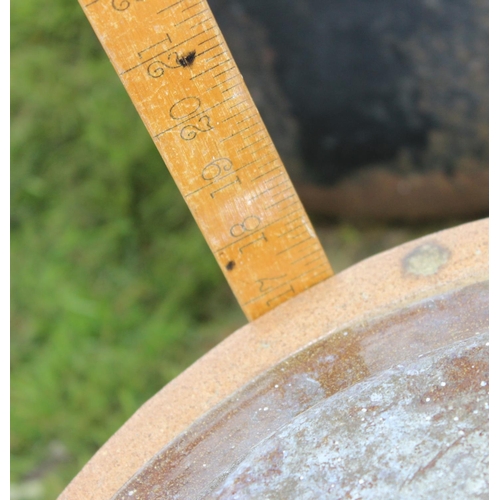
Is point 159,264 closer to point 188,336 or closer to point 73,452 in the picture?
point 188,336

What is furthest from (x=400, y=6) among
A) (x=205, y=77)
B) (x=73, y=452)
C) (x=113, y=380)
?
(x=73, y=452)

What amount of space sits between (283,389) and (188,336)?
3.42ft

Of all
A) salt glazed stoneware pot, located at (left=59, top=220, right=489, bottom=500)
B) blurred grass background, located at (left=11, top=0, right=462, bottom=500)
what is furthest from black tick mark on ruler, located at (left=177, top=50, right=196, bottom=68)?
blurred grass background, located at (left=11, top=0, right=462, bottom=500)

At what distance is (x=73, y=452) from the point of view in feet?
6.12

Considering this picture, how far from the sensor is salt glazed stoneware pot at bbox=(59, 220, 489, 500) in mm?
880

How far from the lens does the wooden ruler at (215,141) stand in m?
0.90

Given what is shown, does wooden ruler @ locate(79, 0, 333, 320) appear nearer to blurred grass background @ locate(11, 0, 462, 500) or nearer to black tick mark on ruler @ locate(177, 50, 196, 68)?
black tick mark on ruler @ locate(177, 50, 196, 68)

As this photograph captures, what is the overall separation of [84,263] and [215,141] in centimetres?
129

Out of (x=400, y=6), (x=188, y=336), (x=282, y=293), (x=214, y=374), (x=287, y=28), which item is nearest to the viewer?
(x=214, y=374)

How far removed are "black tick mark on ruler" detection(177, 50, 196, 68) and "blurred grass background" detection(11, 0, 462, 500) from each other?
1.21 metres

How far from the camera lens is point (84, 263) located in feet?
7.00

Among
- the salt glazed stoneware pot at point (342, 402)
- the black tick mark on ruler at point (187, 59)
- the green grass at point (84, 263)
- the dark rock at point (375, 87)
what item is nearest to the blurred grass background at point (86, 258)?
the green grass at point (84, 263)

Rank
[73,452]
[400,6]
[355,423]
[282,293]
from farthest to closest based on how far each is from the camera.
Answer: [73,452], [400,6], [282,293], [355,423]

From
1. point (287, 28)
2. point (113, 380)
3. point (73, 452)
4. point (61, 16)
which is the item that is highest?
point (61, 16)
